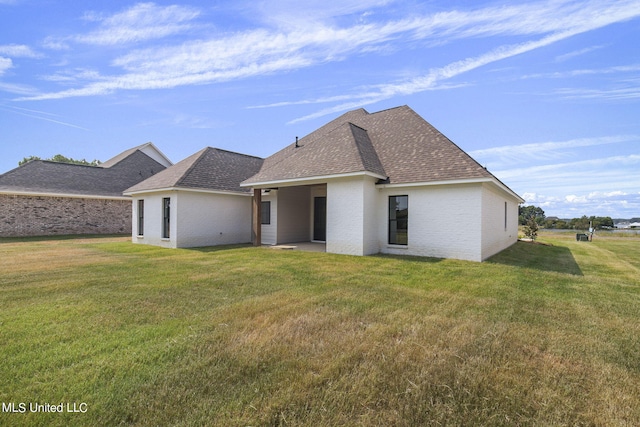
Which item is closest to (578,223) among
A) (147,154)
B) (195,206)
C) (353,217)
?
(353,217)

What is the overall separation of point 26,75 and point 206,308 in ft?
51.7

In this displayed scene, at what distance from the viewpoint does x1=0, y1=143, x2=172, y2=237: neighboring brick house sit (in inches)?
745

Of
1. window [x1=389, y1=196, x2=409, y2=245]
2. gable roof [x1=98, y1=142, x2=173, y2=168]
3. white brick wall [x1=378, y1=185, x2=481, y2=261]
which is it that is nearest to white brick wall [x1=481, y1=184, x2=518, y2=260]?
white brick wall [x1=378, y1=185, x2=481, y2=261]

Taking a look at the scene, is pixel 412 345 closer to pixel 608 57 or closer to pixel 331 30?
pixel 331 30

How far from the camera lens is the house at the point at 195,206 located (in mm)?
14000

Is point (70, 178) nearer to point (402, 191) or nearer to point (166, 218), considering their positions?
point (166, 218)

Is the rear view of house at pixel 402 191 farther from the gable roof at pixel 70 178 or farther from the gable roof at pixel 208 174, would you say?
the gable roof at pixel 70 178

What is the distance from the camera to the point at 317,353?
3.37 m

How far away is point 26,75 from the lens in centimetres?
1258

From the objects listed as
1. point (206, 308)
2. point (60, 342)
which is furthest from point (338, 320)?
point (60, 342)

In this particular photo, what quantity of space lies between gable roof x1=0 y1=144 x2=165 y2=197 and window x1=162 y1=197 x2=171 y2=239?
10951 millimetres

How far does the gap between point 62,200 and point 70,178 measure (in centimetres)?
226

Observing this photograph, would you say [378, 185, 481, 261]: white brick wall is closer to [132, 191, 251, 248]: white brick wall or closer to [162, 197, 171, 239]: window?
[132, 191, 251, 248]: white brick wall

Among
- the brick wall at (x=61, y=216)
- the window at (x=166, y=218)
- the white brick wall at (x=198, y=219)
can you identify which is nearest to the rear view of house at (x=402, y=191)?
the white brick wall at (x=198, y=219)
